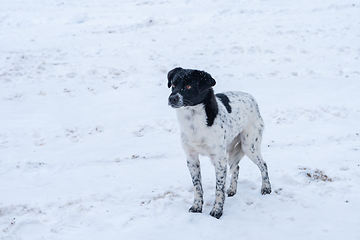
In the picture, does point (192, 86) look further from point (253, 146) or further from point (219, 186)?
point (253, 146)

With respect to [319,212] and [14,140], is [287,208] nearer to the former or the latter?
[319,212]

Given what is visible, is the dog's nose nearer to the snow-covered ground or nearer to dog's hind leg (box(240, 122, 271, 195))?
the snow-covered ground

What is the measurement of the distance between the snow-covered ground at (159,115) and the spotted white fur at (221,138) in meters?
0.36

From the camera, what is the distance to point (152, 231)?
A: 3.97 metres

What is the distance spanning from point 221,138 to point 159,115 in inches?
199

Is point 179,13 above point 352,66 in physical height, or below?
above

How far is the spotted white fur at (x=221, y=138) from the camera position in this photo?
13.9 ft

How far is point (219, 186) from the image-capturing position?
450cm

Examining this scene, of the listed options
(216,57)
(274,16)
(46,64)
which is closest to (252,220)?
(216,57)

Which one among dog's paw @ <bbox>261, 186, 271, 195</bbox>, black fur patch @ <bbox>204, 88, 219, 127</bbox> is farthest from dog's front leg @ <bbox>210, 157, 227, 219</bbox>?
dog's paw @ <bbox>261, 186, 271, 195</bbox>

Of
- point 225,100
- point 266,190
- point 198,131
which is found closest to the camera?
point 198,131

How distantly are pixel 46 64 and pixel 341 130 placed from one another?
1093cm

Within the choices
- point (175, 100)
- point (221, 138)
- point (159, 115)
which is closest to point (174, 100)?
point (175, 100)

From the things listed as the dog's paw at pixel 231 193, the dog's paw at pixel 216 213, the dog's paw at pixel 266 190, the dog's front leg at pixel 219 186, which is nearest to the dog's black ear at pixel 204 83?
the dog's front leg at pixel 219 186
